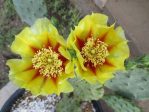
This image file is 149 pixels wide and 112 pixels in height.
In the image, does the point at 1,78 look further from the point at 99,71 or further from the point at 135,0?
the point at 99,71

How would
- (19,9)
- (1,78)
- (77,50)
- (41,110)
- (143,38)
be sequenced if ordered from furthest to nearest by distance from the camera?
(1,78) < (143,38) < (41,110) < (19,9) < (77,50)

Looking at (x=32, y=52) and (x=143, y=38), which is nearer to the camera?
(x=32, y=52)

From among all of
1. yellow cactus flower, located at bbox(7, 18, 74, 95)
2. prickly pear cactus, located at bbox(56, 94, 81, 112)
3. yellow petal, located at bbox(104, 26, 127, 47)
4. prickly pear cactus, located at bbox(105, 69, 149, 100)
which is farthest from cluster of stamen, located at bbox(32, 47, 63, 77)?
prickly pear cactus, located at bbox(56, 94, 81, 112)

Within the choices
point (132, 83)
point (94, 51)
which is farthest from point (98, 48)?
point (132, 83)

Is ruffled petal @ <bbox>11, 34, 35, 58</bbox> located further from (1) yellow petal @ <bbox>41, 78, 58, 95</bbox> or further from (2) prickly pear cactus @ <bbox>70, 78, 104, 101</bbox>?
(2) prickly pear cactus @ <bbox>70, 78, 104, 101</bbox>

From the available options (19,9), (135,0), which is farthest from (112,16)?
(19,9)

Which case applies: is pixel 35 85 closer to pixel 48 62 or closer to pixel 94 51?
pixel 48 62

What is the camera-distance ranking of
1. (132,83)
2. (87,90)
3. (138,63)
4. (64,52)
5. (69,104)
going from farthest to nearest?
(69,104)
(87,90)
(132,83)
(138,63)
(64,52)
